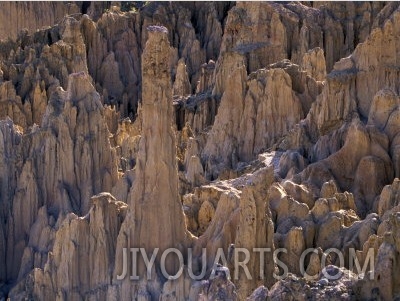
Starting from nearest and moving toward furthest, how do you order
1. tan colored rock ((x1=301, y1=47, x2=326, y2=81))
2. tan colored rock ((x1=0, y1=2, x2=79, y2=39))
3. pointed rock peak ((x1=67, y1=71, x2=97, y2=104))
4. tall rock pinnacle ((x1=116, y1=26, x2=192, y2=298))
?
tall rock pinnacle ((x1=116, y1=26, x2=192, y2=298)), pointed rock peak ((x1=67, y1=71, x2=97, y2=104)), tan colored rock ((x1=301, y1=47, x2=326, y2=81)), tan colored rock ((x1=0, y1=2, x2=79, y2=39))

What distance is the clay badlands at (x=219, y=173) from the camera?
2588 cm

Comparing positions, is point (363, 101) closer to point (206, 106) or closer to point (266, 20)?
point (206, 106)

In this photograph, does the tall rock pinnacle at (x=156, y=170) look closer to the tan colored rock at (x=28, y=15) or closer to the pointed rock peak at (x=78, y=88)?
the pointed rock peak at (x=78, y=88)

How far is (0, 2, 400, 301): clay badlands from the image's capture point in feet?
84.9

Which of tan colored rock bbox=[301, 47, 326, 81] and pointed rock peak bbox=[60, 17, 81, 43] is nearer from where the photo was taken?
tan colored rock bbox=[301, 47, 326, 81]

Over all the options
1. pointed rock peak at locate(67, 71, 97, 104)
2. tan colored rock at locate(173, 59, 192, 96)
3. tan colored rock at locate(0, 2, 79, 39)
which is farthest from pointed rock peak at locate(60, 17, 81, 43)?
pointed rock peak at locate(67, 71, 97, 104)

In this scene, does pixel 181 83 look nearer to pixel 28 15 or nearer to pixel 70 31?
pixel 70 31

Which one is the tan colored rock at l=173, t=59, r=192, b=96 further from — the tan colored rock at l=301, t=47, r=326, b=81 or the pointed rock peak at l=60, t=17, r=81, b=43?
the tan colored rock at l=301, t=47, r=326, b=81

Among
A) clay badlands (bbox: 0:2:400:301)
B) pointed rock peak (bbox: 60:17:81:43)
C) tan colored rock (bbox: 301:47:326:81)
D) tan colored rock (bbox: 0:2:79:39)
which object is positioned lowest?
clay badlands (bbox: 0:2:400:301)

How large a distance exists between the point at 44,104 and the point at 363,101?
59.5 feet

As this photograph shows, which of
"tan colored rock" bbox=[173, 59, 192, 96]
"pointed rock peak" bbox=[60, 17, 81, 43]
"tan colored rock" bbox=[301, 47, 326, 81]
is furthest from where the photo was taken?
"pointed rock peak" bbox=[60, 17, 81, 43]

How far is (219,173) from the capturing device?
39.0 meters

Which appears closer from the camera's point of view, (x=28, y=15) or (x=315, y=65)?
(x=315, y=65)

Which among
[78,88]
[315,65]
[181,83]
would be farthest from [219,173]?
[181,83]
